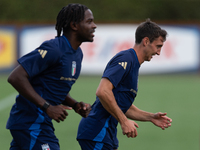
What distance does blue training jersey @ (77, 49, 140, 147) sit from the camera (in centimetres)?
454

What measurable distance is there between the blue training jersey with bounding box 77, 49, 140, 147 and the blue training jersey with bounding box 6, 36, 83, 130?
0.43 m

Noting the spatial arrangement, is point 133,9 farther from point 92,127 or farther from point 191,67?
point 92,127

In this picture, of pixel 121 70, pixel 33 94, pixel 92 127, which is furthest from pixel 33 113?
pixel 121 70

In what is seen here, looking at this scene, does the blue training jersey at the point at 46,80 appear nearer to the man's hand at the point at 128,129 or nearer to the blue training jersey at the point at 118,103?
the blue training jersey at the point at 118,103

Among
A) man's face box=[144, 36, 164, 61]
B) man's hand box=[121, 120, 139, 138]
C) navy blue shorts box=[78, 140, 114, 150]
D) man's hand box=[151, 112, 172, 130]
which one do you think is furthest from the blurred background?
man's hand box=[121, 120, 139, 138]

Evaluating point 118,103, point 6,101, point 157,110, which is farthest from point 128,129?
point 6,101

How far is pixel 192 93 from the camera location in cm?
1523

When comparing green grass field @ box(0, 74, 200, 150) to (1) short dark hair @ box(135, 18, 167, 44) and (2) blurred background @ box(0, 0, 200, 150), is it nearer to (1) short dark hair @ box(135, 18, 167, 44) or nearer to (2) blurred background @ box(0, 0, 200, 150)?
(2) blurred background @ box(0, 0, 200, 150)

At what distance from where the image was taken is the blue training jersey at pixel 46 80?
433 cm

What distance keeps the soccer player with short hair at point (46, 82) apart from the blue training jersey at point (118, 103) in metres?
0.13

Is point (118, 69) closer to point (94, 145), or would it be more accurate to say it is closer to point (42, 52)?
point (42, 52)

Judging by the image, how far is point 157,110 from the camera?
1170 centimetres

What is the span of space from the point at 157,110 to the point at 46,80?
760cm

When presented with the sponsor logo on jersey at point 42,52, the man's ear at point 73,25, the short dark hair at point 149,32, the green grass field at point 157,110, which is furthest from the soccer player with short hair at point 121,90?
the green grass field at point 157,110
